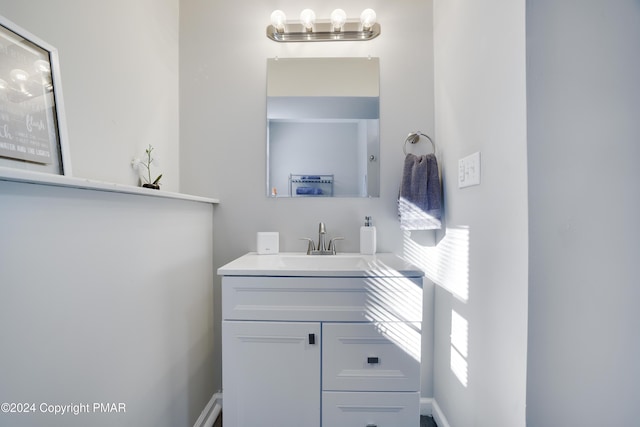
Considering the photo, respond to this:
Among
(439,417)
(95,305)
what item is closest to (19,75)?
(95,305)

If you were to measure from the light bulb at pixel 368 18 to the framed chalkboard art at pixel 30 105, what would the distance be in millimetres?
1349

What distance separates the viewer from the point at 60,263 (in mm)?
665

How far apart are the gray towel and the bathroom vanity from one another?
371mm

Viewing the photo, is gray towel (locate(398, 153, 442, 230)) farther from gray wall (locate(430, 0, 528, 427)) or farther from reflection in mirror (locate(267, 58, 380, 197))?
reflection in mirror (locate(267, 58, 380, 197))

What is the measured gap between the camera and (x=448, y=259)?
1.35 m

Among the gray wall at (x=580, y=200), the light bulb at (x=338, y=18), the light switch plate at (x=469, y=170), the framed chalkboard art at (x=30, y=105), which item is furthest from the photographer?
the light bulb at (x=338, y=18)

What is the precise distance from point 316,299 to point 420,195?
727 millimetres

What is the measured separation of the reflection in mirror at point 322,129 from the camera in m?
1.59

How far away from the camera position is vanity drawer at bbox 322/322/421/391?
3.70 feet

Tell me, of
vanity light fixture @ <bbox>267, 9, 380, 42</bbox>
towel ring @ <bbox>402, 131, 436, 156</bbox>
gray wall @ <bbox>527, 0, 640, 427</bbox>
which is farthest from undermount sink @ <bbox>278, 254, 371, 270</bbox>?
vanity light fixture @ <bbox>267, 9, 380, 42</bbox>

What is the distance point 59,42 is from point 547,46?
141 centimetres

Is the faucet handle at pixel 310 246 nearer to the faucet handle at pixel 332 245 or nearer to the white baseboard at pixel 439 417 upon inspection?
the faucet handle at pixel 332 245

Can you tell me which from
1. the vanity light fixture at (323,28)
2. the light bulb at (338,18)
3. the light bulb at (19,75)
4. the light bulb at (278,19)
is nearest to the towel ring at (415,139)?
the vanity light fixture at (323,28)

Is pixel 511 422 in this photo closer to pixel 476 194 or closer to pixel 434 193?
pixel 476 194
